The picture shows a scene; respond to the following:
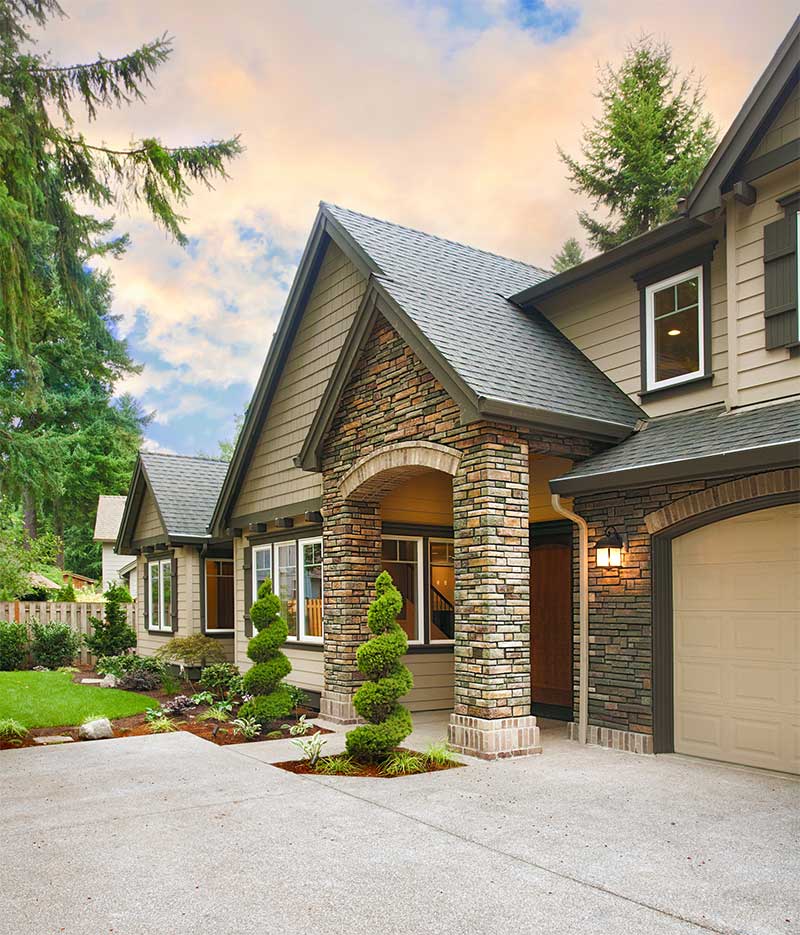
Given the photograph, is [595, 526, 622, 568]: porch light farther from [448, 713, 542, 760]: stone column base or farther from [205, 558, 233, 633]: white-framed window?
[205, 558, 233, 633]: white-framed window

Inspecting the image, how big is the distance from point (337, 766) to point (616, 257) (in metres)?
6.21

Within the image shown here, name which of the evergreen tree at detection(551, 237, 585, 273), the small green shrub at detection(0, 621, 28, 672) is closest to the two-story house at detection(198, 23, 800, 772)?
the small green shrub at detection(0, 621, 28, 672)

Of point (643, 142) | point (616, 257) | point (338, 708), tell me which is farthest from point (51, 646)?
point (643, 142)

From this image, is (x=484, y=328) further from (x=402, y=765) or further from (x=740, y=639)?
(x=402, y=765)

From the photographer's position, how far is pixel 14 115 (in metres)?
7.98

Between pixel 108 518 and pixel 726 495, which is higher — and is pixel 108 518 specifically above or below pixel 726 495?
below

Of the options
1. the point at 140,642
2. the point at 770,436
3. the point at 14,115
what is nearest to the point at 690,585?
the point at 770,436

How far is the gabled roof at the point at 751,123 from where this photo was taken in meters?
7.48

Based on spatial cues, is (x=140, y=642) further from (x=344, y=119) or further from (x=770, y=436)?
(x=770, y=436)

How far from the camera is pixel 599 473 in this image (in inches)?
322

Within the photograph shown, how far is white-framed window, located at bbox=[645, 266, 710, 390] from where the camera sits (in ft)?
28.6

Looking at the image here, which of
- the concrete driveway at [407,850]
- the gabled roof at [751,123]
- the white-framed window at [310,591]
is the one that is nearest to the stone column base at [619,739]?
the concrete driveway at [407,850]

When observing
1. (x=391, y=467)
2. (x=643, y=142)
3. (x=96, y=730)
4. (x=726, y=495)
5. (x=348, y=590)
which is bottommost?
(x=96, y=730)

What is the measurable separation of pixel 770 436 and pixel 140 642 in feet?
51.3
